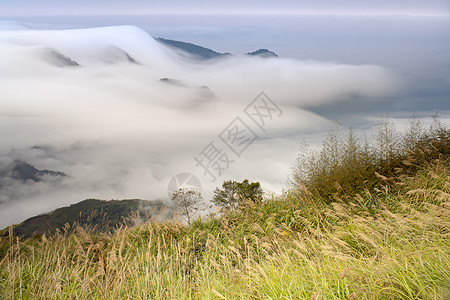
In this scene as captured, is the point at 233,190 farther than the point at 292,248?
Yes

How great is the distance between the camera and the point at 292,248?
5.21 metres

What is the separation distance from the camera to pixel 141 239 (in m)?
7.56

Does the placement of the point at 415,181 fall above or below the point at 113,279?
above

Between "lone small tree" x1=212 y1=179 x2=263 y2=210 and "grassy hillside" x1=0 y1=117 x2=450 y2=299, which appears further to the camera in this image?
"lone small tree" x1=212 y1=179 x2=263 y2=210

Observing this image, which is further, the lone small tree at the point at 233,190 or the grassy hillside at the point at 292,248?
the lone small tree at the point at 233,190

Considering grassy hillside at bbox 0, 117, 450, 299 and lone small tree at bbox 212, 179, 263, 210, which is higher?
grassy hillside at bbox 0, 117, 450, 299

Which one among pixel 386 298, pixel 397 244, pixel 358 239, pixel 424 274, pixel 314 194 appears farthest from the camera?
pixel 314 194

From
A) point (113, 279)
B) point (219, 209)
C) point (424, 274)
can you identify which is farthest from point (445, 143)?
point (113, 279)

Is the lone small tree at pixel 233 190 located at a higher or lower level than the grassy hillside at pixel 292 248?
lower

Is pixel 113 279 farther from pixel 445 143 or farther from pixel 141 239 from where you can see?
pixel 445 143

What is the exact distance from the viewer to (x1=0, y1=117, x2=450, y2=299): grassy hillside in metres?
3.76

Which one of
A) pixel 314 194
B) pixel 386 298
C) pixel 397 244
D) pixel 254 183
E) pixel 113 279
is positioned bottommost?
pixel 254 183

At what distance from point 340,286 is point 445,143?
20.7 ft

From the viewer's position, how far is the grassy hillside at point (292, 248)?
148 inches
